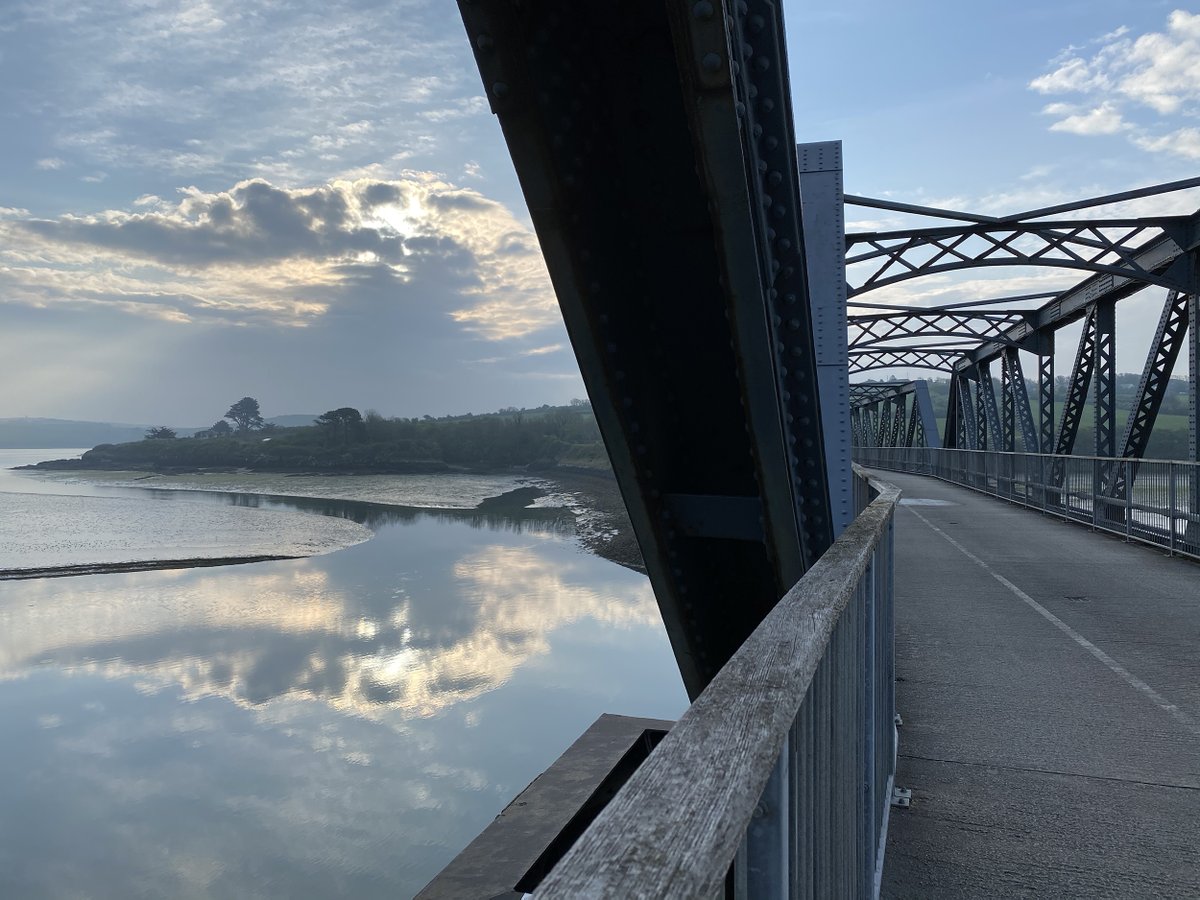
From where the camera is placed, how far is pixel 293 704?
78.9ft

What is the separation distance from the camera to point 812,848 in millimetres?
1709

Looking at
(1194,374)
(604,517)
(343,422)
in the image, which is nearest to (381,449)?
(343,422)

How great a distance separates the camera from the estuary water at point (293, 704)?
1684cm

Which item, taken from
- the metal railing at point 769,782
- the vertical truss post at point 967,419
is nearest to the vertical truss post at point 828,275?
the metal railing at point 769,782

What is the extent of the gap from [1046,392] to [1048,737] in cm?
2244

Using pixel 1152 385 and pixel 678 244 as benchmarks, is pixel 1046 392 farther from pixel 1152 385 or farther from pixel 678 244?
pixel 678 244

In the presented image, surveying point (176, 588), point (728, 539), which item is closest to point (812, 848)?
point (728, 539)

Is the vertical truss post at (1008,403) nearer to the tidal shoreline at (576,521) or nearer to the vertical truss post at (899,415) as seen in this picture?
the tidal shoreline at (576,521)

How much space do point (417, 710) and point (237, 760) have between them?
4725mm

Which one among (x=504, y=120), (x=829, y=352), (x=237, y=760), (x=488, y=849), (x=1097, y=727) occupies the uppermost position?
(x=504, y=120)

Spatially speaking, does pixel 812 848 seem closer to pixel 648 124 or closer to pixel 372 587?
pixel 648 124

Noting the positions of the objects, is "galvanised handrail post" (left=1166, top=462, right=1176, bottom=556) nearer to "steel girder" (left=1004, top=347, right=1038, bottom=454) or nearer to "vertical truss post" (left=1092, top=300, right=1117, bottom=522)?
"vertical truss post" (left=1092, top=300, right=1117, bottom=522)

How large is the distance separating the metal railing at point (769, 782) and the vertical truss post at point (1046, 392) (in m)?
23.4

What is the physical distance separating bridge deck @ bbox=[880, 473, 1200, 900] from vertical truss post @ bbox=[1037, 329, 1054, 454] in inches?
536
